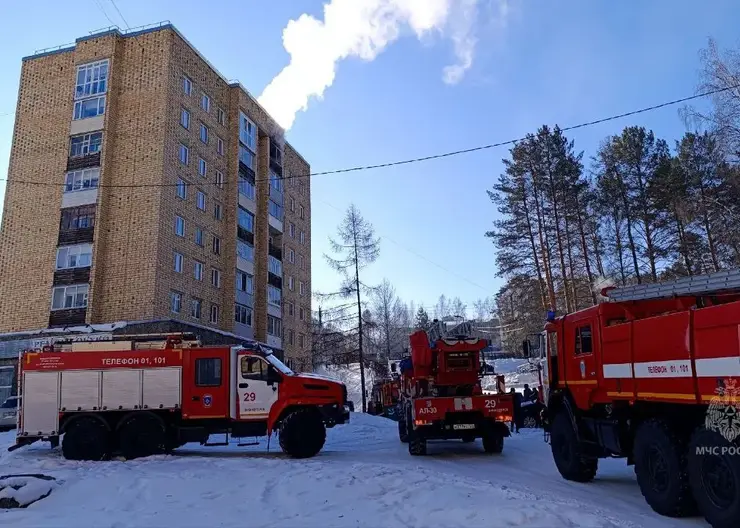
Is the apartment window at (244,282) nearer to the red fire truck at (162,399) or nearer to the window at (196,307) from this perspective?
the window at (196,307)

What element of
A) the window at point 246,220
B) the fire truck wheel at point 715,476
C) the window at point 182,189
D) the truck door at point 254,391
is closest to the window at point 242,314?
the window at point 246,220

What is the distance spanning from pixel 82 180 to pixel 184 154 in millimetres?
5977

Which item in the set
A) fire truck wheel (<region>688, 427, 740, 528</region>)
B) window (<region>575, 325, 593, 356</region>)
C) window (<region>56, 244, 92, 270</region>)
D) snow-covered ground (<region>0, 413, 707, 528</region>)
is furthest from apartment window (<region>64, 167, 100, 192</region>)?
fire truck wheel (<region>688, 427, 740, 528</region>)

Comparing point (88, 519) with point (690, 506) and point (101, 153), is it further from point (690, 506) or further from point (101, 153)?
point (101, 153)

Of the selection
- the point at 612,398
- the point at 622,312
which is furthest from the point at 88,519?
the point at 622,312

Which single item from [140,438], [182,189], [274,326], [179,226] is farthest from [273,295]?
[140,438]

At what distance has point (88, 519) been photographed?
23.0 feet

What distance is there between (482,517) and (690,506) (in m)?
2.67

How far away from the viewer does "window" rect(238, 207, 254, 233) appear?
4331cm

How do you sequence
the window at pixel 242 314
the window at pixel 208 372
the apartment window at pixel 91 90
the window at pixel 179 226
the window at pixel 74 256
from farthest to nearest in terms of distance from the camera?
1. the window at pixel 242 314
2. the apartment window at pixel 91 90
3. the window at pixel 179 226
4. the window at pixel 74 256
5. the window at pixel 208 372

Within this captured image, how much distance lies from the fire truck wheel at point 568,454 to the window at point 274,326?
121 ft

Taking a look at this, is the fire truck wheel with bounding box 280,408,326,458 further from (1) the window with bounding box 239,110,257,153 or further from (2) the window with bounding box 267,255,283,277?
(2) the window with bounding box 267,255,283,277

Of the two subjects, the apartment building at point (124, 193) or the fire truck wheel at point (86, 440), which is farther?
the apartment building at point (124, 193)

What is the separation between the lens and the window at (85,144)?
117ft
